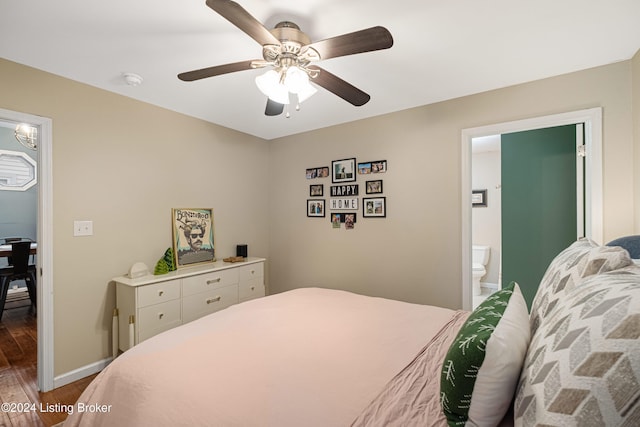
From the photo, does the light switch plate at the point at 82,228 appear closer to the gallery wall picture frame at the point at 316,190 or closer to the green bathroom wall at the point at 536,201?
the gallery wall picture frame at the point at 316,190

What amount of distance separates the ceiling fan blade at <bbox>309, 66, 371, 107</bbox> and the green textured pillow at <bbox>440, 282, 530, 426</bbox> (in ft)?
4.73

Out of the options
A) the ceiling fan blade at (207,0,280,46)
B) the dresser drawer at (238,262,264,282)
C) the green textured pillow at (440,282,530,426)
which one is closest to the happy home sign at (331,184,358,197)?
the dresser drawer at (238,262,264,282)

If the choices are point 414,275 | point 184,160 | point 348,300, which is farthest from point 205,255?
point 414,275

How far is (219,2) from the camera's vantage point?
1095 millimetres

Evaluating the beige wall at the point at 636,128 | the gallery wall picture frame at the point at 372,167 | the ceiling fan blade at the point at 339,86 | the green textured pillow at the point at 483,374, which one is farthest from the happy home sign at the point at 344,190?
the green textured pillow at the point at 483,374

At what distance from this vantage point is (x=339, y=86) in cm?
176

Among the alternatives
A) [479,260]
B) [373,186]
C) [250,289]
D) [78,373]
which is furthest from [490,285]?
[78,373]

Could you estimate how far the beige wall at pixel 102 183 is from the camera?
2223 millimetres

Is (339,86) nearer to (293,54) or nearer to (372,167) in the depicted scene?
(293,54)

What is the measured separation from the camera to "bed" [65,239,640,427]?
22.6 inches

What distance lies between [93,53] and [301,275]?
2907 millimetres

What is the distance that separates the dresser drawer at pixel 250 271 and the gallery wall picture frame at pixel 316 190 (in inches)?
42.2

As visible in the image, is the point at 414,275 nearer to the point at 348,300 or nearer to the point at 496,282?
the point at 348,300

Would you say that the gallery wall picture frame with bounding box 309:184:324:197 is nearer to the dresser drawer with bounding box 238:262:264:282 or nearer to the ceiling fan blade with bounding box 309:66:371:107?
the dresser drawer with bounding box 238:262:264:282
